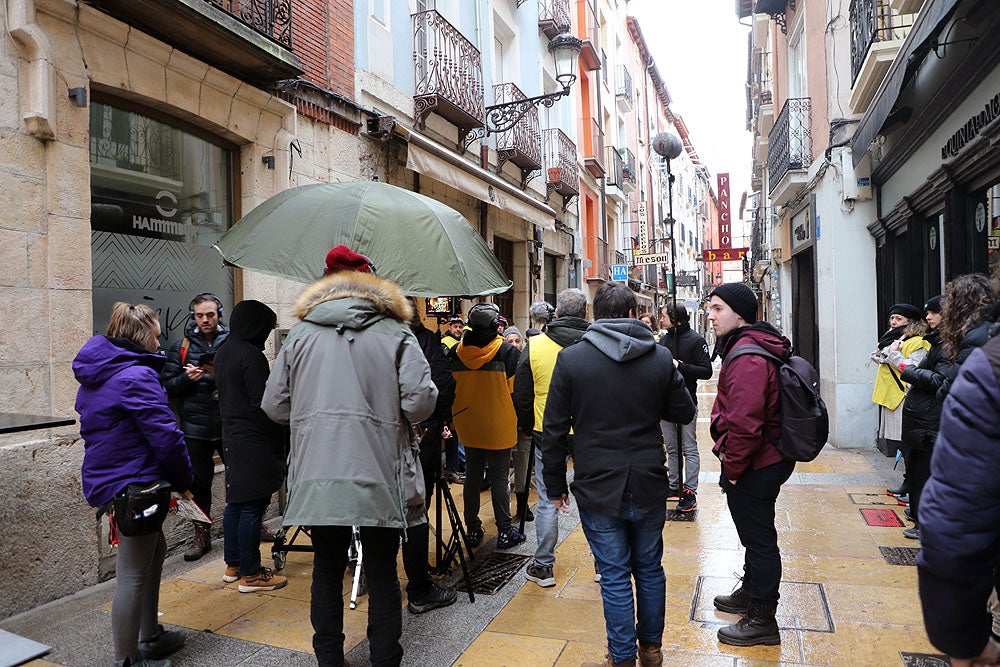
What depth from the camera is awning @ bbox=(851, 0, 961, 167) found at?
4.45 m

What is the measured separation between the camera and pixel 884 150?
9.09 metres

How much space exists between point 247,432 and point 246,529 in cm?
61

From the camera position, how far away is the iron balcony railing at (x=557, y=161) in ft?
50.0

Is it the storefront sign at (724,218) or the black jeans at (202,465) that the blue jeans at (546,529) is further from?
the storefront sign at (724,218)

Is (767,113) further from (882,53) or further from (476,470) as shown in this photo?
(476,470)

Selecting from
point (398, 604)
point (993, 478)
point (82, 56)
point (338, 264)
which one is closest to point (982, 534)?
point (993, 478)

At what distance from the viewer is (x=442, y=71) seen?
32.0 feet

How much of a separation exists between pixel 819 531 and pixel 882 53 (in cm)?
534

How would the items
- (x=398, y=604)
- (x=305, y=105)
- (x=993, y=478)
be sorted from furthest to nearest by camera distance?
(x=305, y=105) < (x=398, y=604) < (x=993, y=478)

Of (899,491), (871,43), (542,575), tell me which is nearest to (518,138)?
(871,43)

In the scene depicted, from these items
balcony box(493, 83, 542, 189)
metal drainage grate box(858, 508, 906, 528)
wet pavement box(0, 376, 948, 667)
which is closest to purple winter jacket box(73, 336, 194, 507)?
wet pavement box(0, 376, 948, 667)

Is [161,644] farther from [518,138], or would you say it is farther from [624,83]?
[624,83]

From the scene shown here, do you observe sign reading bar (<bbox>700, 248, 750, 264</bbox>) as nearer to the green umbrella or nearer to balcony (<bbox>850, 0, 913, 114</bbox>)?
balcony (<bbox>850, 0, 913, 114</bbox>)

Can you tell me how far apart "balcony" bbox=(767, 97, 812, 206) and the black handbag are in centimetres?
1119
